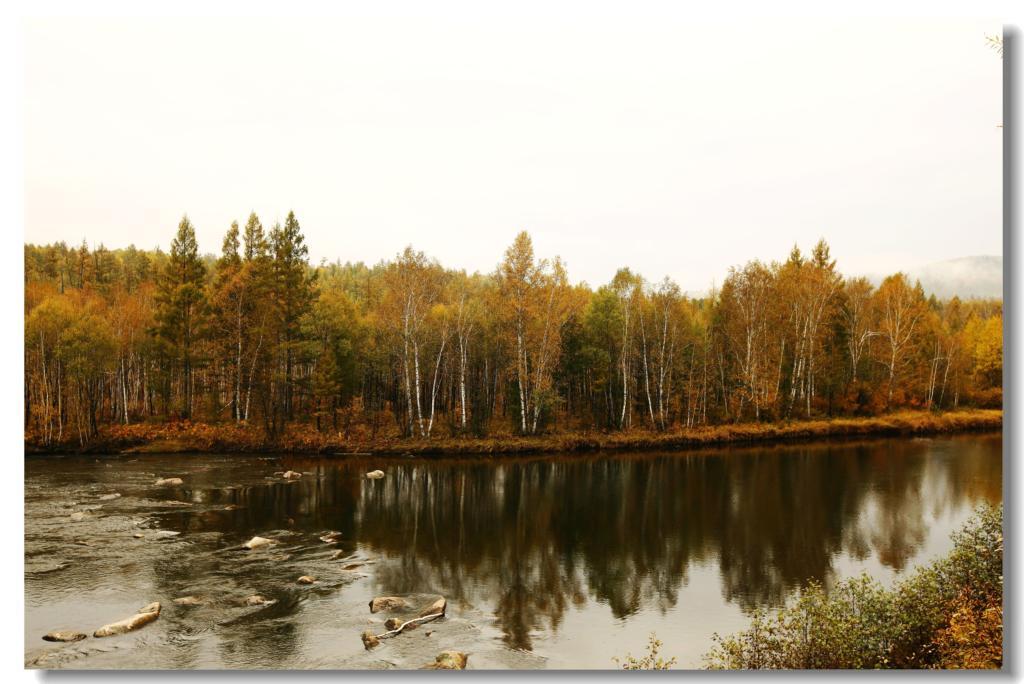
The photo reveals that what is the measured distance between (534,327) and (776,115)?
17.2 m

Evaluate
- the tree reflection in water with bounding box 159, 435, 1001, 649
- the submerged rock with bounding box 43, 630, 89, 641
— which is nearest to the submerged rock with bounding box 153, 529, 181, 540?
the tree reflection in water with bounding box 159, 435, 1001, 649

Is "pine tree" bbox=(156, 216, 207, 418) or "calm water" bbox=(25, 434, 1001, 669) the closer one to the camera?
"calm water" bbox=(25, 434, 1001, 669)

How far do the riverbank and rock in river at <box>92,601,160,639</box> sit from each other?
47.4ft

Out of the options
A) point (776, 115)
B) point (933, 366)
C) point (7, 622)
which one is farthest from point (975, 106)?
point (933, 366)

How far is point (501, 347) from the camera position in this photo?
1133 inches

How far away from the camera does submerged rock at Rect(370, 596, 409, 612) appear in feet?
30.8

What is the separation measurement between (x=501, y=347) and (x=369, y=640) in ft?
68.8

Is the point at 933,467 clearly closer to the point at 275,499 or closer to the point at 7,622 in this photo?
the point at 275,499

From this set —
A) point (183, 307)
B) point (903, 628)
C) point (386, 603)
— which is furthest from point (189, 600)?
point (183, 307)

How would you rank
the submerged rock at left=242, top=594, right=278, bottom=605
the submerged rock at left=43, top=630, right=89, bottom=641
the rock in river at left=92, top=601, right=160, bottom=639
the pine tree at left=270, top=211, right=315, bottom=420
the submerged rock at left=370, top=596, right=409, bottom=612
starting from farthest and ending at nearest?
the pine tree at left=270, top=211, right=315, bottom=420 → the submerged rock at left=242, top=594, right=278, bottom=605 → the submerged rock at left=370, top=596, right=409, bottom=612 → the rock in river at left=92, top=601, right=160, bottom=639 → the submerged rock at left=43, top=630, right=89, bottom=641

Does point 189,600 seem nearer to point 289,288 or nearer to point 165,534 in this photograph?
point 165,534

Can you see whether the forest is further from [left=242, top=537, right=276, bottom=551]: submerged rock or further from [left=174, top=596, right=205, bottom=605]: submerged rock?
[left=174, top=596, right=205, bottom=605]: submerged rock

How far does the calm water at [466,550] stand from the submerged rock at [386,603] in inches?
12.2

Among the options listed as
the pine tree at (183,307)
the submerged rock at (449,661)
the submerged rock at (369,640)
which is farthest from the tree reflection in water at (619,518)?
the pine tree at (183,307)
